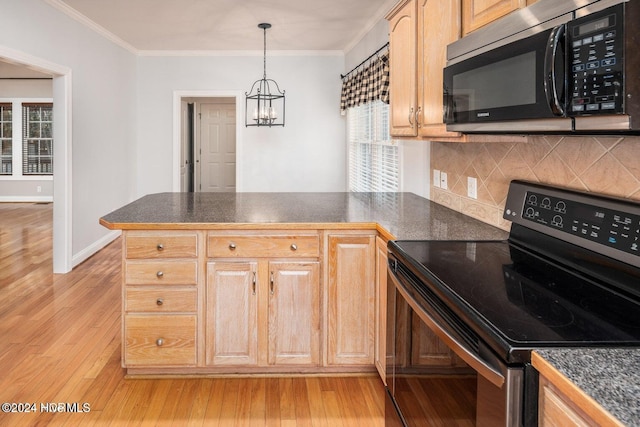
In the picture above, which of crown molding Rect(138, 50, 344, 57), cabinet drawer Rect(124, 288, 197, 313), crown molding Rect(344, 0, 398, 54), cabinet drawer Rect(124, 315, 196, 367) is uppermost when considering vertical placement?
crown molding Rect(138, 50, 344, 57)

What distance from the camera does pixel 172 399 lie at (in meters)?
2.47

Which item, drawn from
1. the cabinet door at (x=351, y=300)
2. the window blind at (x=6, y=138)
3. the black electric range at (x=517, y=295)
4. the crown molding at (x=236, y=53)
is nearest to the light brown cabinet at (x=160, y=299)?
the cabinet door at (x=351, y=300)

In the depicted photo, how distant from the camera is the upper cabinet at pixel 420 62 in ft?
7.25

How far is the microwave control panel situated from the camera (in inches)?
42.9

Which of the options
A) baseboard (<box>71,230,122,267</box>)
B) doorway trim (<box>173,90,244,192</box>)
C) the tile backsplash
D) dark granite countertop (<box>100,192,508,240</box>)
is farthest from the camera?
doorway trim (<box>173,90,244,192</box>)

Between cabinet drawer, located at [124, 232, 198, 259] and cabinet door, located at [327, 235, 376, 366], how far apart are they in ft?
2.30

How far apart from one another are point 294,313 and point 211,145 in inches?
271

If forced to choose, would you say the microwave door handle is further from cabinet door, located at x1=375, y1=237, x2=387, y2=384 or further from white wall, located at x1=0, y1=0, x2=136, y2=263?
white wall, located at x1=0, y1=0, x2=136, y2=263

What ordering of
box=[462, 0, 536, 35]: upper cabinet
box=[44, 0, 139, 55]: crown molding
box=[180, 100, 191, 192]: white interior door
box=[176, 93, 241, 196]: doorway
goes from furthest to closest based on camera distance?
box=[176, 93, 241, 196]: doorway < box=[180, 100, 191, 192]: white interior door < box=[44, 0, 139, 55]: crown molding < box=[462, 0, 536, 35]: upper cabinet

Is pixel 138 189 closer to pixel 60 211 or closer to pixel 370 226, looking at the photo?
pixel 60 211

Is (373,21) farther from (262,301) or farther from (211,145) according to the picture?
(211,145)

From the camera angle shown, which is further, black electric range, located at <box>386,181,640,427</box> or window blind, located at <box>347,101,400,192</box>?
window blind, located at <box>347,101,400,192</box>

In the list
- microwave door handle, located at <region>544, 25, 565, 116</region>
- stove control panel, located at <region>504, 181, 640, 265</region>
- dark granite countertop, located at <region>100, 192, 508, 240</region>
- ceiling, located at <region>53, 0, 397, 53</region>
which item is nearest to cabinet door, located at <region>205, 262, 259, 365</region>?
dark granite countertop, located at <region>100, 192, 508, 240</region>

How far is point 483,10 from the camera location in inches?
72.7
